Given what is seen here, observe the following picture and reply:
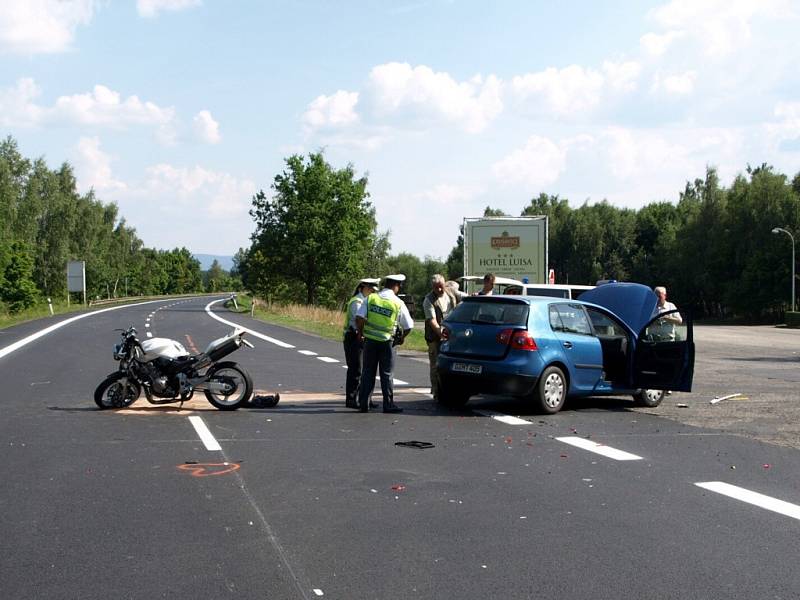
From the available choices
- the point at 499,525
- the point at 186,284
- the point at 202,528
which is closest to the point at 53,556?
the point at 202,528

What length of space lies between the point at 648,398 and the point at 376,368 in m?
3.84

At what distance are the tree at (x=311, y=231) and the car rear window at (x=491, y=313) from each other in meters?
53.4

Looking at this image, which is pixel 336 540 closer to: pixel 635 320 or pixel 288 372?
pixel 635 320

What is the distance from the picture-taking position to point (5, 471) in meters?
8.10

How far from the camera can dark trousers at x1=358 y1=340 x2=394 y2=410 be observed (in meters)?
12.4

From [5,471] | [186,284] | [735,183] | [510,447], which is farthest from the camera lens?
[186,284]

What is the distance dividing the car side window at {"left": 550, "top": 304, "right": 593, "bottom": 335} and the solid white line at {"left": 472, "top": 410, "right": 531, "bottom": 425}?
4.35 ft

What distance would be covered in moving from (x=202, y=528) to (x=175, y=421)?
213 inches

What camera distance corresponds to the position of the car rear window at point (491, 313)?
40.2ft

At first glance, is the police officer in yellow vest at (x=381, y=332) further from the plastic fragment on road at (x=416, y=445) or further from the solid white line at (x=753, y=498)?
the solid white line at (x=753, y=498)

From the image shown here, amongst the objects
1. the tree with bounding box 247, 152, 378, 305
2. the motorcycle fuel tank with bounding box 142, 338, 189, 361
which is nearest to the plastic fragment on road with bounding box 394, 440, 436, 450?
the motorcycle fuel tank with bounding box 142, 338, 189, 361

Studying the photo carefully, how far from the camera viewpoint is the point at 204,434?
1038 centimetres

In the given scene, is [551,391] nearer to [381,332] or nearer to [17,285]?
[381,332]

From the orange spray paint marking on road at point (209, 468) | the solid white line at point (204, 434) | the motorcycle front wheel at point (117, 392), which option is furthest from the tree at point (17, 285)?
the orange spray paint marking on road at point (209, 468)
